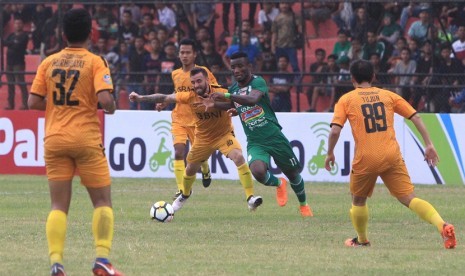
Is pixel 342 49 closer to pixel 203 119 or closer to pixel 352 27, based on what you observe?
pixel 352 27

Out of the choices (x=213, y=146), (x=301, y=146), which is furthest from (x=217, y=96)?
(x=301, y=146)

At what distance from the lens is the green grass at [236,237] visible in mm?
10297

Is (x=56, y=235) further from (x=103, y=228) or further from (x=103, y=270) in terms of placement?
(x=103, y=270)

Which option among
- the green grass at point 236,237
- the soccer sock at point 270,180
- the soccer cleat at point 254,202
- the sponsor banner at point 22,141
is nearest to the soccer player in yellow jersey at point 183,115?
the green grass at point 236,237

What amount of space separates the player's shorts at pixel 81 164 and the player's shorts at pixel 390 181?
10.9ft

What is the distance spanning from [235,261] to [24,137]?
13643 millimetres

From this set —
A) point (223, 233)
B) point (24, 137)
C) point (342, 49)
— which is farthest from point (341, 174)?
point (223, 233)

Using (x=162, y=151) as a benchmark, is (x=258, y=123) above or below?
above

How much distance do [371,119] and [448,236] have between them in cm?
142

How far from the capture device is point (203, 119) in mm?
15711

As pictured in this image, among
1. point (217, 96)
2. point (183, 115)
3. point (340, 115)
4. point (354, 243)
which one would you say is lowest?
point (354, 243)

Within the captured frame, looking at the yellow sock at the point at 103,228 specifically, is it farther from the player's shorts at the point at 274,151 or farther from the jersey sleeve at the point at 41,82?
the player's shorts at the point at 274,151

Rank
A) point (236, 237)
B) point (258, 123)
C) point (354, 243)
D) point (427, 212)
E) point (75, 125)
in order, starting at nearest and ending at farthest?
point (75, 125), point (427, 212), point (354, 243), point (236, 237), point (258, 123)

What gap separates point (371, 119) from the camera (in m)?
11.9
